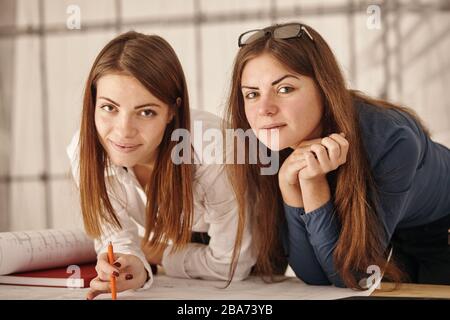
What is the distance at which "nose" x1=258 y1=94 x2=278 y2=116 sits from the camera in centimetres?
82

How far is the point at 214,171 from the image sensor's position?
901 mm

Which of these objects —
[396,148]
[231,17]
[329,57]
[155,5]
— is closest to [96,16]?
[155,5]

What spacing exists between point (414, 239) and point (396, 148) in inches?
8.3

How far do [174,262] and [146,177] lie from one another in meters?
0.14

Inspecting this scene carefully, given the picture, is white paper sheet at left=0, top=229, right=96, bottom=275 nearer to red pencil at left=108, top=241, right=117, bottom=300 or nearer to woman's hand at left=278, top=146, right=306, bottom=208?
red pencil at left=108, top=241, right=117, bottom=300

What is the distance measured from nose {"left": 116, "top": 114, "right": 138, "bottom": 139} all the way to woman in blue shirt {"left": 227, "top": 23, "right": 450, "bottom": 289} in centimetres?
13

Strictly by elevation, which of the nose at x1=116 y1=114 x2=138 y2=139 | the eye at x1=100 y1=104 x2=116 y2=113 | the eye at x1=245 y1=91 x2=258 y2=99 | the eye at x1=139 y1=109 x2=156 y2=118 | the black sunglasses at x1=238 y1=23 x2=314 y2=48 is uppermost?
the black sunglasses at x1=238 y1=23 x2=314 y2=48

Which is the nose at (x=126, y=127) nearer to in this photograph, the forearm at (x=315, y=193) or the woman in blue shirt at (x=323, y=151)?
the woman in blue shirt at (x=323, y=151)
